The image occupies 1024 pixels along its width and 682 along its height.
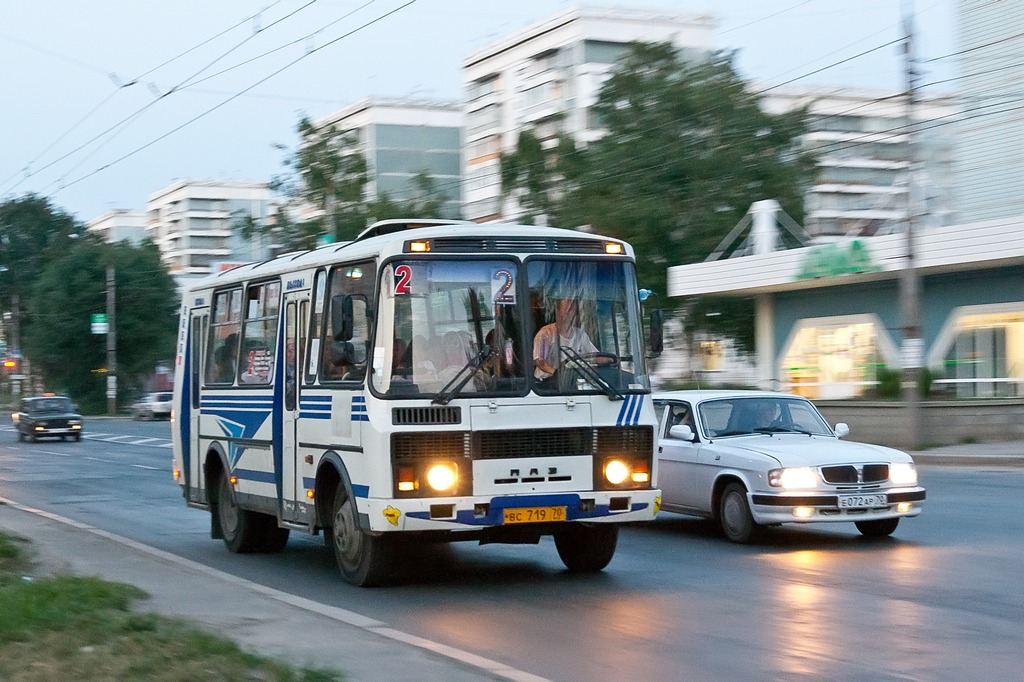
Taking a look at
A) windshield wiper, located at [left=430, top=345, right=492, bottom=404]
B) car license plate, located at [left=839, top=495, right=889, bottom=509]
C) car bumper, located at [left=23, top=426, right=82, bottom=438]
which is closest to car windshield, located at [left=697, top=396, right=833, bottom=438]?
car license plate, located at [left=839, top=495, right=889, bottom=509]

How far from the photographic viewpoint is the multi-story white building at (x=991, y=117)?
4238 centimetres

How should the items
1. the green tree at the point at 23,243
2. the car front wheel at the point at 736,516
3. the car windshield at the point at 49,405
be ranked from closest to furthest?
1. the car front wheel at the point at 736,516
2. the car windshield at the point at 49,405
3. the green tree at the point at 23,243

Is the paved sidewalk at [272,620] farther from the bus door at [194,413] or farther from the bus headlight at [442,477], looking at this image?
the bus door at [194,413]

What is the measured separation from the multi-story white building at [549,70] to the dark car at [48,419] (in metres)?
34.3

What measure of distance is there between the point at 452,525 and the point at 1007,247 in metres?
25.9

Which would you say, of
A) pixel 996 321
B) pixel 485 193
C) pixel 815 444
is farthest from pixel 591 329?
pixel 485 193

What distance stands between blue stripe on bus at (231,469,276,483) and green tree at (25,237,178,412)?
254ft

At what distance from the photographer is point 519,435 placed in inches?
420

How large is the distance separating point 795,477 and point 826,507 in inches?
14.9

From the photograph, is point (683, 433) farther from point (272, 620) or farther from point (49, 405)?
point (49, 405)

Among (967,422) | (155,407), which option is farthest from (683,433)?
(155,407)

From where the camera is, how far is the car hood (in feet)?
42.2

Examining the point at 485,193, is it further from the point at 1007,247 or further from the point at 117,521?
the point at 117,521

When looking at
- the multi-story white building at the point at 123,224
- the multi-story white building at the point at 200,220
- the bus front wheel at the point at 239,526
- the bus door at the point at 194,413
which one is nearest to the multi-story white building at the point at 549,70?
the bus door at the point at 194,413
